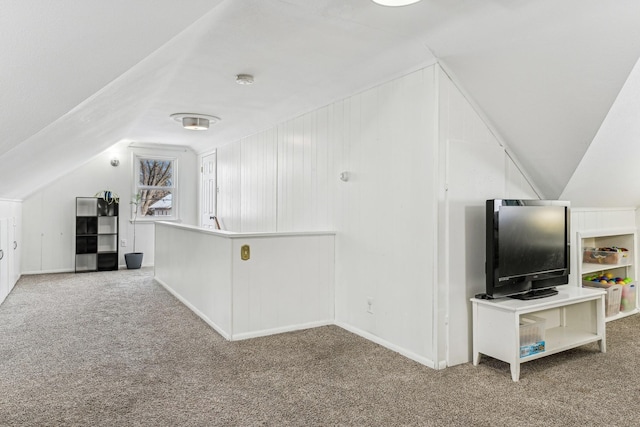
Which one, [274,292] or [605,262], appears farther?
[605,262]

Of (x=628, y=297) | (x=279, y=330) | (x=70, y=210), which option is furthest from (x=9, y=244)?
(x=628, y=297)

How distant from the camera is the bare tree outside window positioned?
7785 mm

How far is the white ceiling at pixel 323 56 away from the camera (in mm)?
1580

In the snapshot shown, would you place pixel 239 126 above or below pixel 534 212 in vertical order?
above

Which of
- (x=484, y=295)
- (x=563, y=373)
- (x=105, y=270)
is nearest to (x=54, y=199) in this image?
(x=105, y=270)

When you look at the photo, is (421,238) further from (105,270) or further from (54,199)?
(54,199)

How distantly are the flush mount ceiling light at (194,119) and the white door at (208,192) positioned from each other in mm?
2031

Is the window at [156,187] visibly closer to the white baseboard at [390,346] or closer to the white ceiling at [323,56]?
the white ceiling at [323,56]

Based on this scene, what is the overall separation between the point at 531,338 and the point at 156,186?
22.6 ft

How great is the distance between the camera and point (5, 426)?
2.10m

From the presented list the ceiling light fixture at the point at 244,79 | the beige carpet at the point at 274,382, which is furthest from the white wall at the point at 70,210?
the ceiling light fixture at the point at 244,79

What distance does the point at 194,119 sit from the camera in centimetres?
520

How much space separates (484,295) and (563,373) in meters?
0.71

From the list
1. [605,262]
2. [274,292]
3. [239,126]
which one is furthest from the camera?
[239,126]
